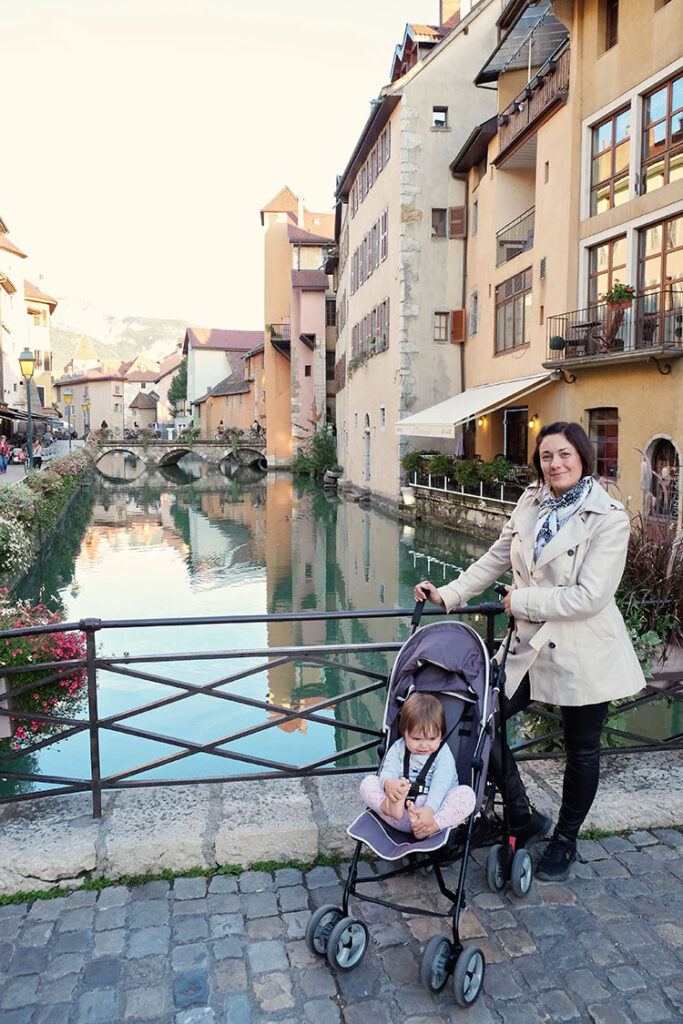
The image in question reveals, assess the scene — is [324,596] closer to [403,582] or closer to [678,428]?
[403,582]

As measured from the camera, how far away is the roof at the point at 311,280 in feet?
154

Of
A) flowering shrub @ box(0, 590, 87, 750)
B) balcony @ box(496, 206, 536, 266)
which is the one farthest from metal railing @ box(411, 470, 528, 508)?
flowering shrub @ box(0, 590, 87, 750)

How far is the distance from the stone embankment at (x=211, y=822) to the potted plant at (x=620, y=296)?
13.5 meters

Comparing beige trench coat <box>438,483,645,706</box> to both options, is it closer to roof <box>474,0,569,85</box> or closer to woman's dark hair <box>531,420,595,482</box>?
woman's dark hair <box>531,420,595,482</box>

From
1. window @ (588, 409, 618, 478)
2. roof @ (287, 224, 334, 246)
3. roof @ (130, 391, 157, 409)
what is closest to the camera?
window @ (588, 409, 618, 478)

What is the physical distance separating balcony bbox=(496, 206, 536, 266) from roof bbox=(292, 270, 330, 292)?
82.3ft

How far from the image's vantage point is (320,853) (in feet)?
11.0

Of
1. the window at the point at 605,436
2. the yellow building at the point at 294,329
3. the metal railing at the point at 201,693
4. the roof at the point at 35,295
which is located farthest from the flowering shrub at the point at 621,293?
the roof at the point at 35,295

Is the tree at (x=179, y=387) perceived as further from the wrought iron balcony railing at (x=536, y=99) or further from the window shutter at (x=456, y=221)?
the wrought iron balcony railing at (x=536, y=99)

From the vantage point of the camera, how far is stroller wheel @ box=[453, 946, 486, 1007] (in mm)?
2391

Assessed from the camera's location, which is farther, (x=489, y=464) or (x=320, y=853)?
(x=489, y=464)

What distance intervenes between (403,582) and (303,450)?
110 feet

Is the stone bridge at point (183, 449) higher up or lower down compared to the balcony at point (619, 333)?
lower down

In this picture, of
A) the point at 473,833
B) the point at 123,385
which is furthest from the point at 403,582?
the point at 123,385
